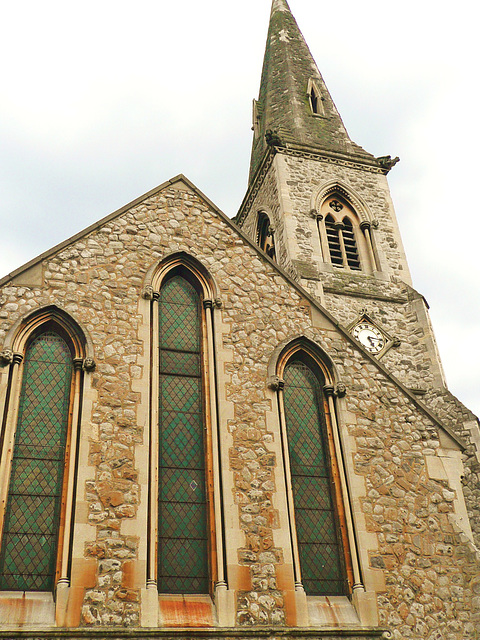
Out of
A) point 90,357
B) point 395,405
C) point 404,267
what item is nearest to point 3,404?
point 90,357

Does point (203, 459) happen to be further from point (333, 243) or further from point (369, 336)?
point (333, 243)

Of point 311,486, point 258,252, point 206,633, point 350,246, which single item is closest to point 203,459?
point 311,486

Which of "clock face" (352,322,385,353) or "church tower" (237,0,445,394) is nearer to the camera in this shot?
"clock face" (352,322,385,353)

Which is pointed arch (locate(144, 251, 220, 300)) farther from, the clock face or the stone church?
the clock face

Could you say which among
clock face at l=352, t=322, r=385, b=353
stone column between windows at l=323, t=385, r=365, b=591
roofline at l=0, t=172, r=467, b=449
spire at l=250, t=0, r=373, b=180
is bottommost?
stone column between windows at l=323, t=385, r=365, b=591

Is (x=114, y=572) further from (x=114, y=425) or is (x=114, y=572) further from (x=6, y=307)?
(x=6, y=307)

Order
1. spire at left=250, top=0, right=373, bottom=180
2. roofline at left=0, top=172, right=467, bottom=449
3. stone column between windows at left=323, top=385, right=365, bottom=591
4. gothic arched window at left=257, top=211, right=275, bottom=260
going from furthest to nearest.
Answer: spire at left=250, top=0, right=373, bottom=180
gothic arched window at left=257, top=211, right=275, bottom=260
roofline at left=0, top=172, right=467, bottom=449
stone column between windows at left=323, top=385, right=365, bottom=591

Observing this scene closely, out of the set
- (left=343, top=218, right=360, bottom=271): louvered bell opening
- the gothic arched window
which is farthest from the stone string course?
the gothic arched window

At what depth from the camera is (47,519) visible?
7.83 m

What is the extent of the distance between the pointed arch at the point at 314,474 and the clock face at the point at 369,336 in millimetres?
9312

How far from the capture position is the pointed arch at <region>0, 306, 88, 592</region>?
7539 millimetres

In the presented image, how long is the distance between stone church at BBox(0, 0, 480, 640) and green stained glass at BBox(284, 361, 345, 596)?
0.07 ft

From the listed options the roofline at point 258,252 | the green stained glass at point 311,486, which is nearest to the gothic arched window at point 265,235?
the roofline at point 258,252

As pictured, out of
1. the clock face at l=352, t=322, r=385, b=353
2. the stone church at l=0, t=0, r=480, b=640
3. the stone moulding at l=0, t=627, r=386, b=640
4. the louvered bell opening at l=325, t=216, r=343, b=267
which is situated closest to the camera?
the stone moulding at l=0, t=627, r=386, b=640
